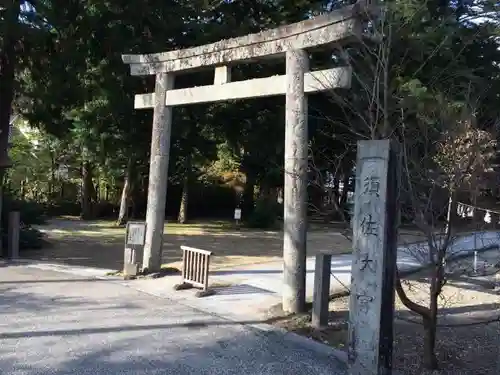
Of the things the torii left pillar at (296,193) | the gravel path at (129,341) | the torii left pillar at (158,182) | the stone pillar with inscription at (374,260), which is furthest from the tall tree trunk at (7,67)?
the stone pillar with inscription at (374,260)

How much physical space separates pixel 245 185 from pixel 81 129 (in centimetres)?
1019

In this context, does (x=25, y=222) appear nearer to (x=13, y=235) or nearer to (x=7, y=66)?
(x=13, y=235)

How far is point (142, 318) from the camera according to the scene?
21.1 ft

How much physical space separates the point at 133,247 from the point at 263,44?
13.7 ft

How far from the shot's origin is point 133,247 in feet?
30.4

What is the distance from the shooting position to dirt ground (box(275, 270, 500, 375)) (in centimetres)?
521

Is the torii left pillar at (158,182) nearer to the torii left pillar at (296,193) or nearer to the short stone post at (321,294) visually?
the torii left pillar at (296,193)

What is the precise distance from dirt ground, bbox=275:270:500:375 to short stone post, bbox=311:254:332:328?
0.12 m

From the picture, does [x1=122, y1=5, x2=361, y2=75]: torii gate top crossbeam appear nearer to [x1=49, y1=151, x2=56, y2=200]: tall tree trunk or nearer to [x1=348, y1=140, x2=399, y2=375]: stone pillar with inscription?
[x1=348, y1=140, x2=399, y2=375]: stone pillar with inscription

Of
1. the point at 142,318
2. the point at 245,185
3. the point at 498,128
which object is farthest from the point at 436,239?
the point at 245,185

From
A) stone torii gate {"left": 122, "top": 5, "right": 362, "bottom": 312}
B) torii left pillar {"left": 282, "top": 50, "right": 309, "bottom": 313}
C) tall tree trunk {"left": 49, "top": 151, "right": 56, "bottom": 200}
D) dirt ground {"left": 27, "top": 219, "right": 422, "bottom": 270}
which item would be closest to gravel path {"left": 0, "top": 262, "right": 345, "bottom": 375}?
torii left pillar {"left": 282, "top": 50, "right": 309, "bottom": 313}

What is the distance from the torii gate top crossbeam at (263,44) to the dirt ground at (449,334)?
324 centimetres

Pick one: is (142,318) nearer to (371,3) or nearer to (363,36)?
(363,36)

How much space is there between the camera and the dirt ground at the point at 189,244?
11656mm
